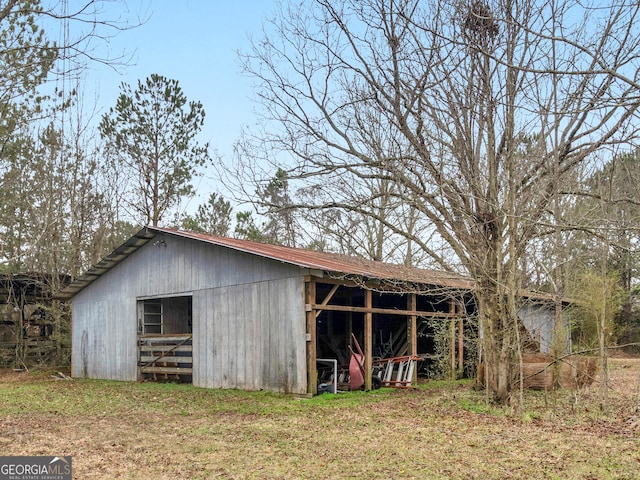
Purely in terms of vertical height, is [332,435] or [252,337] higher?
[252,337]

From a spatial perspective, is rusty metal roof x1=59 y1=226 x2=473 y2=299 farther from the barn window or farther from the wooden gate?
the wooden gate

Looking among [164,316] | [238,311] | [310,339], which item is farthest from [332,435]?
[164,316]

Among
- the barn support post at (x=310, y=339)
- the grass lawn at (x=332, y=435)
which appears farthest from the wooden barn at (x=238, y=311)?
the grass lawn at (x=332, y=435)

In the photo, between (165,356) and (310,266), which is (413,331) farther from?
(165,356)

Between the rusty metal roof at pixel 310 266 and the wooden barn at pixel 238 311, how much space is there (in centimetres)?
4

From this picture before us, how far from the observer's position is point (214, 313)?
14180mm

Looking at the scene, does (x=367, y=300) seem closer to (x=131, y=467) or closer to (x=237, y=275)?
(x=237, y=275)

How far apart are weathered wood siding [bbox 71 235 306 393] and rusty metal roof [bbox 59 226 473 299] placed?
0.74ft

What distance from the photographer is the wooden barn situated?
12312 millimetres

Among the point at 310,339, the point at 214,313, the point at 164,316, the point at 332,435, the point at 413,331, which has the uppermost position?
the point at 214,313

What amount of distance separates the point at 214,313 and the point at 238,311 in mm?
880

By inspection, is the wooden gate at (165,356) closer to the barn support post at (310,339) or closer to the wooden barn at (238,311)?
the wooden barn at (238,311)

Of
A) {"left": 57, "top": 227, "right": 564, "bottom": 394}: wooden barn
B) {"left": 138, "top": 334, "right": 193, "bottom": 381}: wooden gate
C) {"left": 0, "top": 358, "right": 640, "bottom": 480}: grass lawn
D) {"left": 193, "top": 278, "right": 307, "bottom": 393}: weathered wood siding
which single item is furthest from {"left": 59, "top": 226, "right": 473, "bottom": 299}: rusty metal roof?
{"left": 138, "top": 334, "right": 193, "bottom": 381}: wooden gate

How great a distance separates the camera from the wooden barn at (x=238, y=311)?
12312mm
